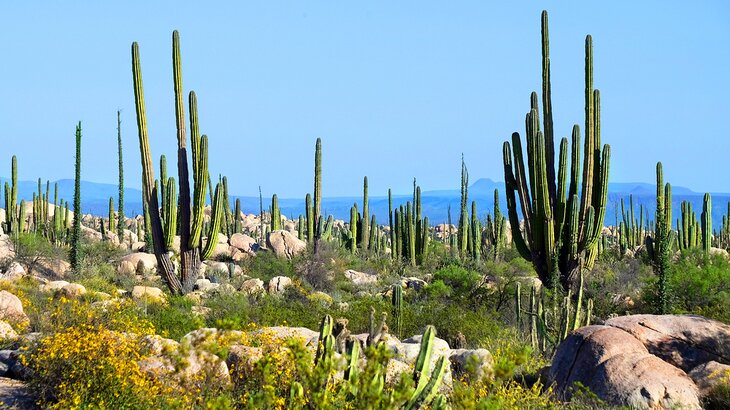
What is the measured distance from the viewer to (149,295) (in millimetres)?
19703

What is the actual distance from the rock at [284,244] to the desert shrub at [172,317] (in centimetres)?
1237

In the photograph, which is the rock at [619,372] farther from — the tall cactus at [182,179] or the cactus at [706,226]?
the cactus at [706,226]

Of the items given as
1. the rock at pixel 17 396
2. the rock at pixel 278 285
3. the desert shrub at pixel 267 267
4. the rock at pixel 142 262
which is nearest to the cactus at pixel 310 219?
the desert shrub at pixel 267 267

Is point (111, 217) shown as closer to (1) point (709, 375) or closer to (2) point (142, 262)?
(2) point (142, 262)

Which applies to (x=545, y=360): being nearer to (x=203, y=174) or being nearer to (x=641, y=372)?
(x=641, y=372)

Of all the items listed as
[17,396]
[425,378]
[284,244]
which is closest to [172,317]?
[17,396]

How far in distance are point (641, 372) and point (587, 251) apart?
7.28 metres

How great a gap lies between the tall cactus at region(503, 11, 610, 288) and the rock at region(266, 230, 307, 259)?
15.7 m

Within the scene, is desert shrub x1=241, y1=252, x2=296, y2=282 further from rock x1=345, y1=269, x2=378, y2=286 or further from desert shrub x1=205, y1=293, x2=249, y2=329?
desert shrub x1=205, y1=293, x2=249, y2=329

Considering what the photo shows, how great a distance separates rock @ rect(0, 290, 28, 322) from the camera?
14094mm

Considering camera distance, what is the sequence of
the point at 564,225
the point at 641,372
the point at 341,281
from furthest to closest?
the point at 341,281 → the point at 564,225 → the point at 641,372

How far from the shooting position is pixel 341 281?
26.0m

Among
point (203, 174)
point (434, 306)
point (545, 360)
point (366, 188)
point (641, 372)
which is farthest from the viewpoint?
point (366, 188)

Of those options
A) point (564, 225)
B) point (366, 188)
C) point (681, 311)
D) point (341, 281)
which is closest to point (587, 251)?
point (564, 225)
